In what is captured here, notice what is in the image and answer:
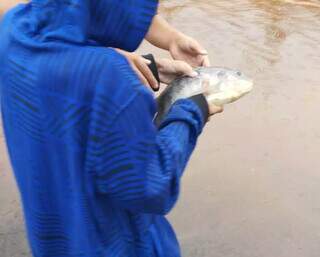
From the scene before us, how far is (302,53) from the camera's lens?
602 centimetres

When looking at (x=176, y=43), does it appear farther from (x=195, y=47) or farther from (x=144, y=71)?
(x=144, y=71)

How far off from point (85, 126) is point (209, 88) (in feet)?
1.97

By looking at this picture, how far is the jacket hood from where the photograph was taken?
113cm

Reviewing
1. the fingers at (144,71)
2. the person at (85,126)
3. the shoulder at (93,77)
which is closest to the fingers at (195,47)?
the fingers at (144,71)

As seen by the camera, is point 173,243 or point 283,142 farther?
point 283,142

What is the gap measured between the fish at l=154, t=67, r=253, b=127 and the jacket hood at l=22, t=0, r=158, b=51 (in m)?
0.46

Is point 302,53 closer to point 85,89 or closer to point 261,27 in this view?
point 261,27

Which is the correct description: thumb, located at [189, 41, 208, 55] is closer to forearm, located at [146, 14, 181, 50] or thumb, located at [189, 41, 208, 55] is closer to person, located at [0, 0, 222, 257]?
forearm, located at [146, 14, 181, 50]

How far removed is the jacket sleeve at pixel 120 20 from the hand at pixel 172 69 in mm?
493

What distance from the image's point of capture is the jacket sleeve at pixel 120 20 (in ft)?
3.72

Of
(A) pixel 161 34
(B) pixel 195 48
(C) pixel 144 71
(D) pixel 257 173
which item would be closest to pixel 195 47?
(B) pixel 195 48

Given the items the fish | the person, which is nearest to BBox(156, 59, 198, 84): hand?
the fish

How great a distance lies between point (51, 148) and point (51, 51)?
0.23m

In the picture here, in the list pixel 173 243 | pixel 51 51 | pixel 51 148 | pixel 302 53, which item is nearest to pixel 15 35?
pixel 51 51
